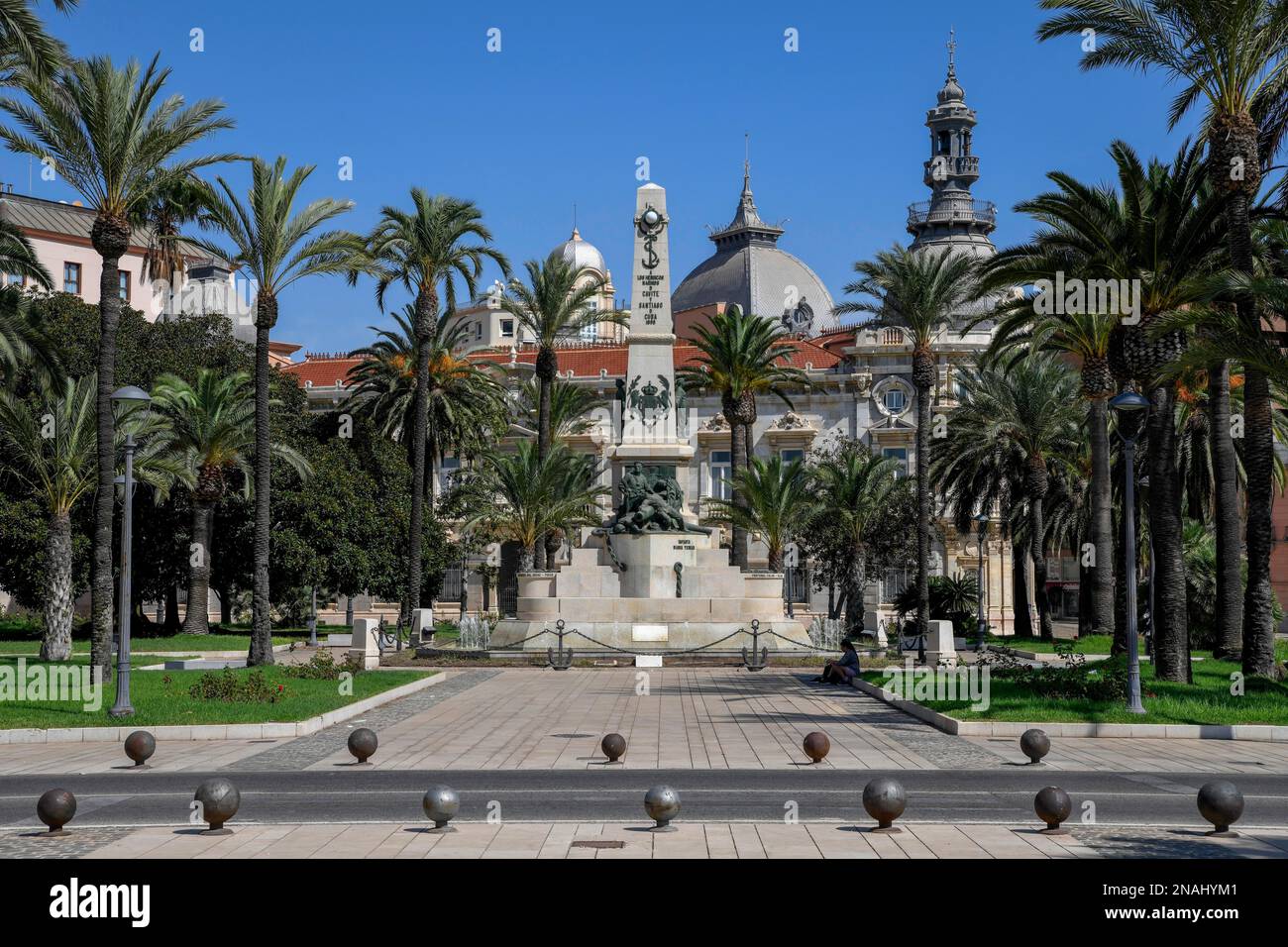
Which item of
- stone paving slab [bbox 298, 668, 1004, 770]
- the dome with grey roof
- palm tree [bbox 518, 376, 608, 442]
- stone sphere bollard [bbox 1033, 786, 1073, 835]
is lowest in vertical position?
stone paving slab [bbox 298, 668, 1004, 770]

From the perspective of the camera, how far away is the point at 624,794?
48.8ft

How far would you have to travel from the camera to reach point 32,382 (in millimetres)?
49469

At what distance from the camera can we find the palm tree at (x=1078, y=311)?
97.5 feet

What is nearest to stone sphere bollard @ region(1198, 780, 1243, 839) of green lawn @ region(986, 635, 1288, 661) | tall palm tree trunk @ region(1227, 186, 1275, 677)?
tall palm tree trunk @ region(1227, 186, 1275, 677)

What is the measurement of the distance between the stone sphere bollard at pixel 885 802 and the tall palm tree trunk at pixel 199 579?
1647 inches

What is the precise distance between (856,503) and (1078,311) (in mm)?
29212

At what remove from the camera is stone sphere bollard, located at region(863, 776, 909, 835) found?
12055mm

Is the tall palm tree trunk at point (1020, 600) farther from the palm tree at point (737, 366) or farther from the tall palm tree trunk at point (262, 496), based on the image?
the tall palm tree trunk at point (262, 496)

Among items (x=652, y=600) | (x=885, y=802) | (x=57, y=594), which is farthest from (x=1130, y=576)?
(x=57, y=594)

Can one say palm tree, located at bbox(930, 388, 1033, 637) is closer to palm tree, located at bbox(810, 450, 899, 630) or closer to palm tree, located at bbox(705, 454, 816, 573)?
palm tree, located at bbox(810, 450, 899, 630)

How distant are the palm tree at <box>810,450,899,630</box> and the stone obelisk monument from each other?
15.7 meters

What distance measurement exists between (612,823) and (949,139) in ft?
311

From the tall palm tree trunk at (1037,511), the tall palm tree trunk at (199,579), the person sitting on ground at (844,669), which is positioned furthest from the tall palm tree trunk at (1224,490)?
the tall palm tree trunk at (199,579)
